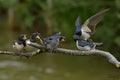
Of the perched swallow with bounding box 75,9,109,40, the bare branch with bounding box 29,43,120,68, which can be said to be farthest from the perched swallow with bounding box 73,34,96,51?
the bare branch with bounding box 29,43,120,68

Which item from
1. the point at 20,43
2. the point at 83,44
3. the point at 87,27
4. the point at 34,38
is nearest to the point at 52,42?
the point at 34,38

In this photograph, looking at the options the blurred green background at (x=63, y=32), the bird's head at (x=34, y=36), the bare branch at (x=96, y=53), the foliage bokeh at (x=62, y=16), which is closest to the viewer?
the bare branch at (x=96, y=53)

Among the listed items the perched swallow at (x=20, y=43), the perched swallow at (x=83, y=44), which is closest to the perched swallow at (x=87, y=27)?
the perched swallow at (x=83, y=44)

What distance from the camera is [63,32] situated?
45.3 ft

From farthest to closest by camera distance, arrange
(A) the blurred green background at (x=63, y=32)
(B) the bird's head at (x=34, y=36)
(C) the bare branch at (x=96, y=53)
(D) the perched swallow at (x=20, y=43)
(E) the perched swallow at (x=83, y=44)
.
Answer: (A) the blurred green background at (x=63, y=32), (D) the perched swallow at (x=20, y=43), (E) the perched swallow at (x=83, y=44), (B) the bird's head at (x=34, y=36), (C) the bare branch at (x=96, y=53)

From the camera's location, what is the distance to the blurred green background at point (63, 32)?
1216 centimetres

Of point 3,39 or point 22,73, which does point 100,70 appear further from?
point 3,39

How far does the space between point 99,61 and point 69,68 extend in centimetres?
96

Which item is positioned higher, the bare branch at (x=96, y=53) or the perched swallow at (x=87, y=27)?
the perched swallow at (x=87, y=27)

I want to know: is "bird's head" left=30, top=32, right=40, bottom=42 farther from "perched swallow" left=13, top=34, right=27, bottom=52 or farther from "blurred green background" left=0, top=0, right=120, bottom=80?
"blurred green background" left=0, top=0, right=120, bottom=80

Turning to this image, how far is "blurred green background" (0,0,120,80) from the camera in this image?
12.2 m

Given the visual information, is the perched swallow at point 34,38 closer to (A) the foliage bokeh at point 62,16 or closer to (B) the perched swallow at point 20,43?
(B) the perched swallow at point 20,43

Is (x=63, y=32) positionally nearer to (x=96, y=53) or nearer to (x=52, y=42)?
(x=52, y=42)

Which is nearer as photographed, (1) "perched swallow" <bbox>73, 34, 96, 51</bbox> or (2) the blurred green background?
(1) "perched swallow" <bbox>73, 34, 96, 51</bbox>
